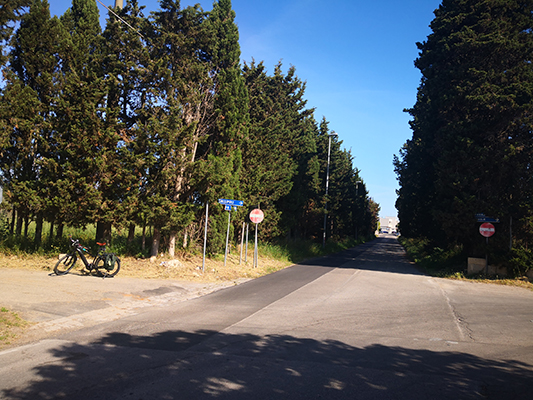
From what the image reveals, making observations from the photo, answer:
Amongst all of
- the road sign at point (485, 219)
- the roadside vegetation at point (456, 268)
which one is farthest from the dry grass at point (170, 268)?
the road sign at point (485, 219)

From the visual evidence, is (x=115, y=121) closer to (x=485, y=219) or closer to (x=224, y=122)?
(x=224, y=122)

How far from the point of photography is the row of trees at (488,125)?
18.5 meters

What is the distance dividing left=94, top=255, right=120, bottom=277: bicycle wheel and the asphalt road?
4.00 m

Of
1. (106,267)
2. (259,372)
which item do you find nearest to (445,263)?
(106,267)

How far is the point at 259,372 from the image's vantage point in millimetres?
5184

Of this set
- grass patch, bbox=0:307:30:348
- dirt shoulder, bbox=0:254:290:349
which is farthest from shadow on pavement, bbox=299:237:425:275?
grass patch, bbox=0:307:30:348

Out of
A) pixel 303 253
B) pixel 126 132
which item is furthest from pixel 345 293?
pixel 303 253

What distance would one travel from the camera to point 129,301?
9.94 metres

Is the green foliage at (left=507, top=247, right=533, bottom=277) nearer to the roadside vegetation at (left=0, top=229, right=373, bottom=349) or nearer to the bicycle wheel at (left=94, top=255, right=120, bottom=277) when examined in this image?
the roadside vegetation at (left=0, top=229, right=373, bottom=349)

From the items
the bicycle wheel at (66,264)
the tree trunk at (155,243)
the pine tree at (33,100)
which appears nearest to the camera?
the bicycle wheel at (66,264)

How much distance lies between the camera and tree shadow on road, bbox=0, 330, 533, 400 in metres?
4.48

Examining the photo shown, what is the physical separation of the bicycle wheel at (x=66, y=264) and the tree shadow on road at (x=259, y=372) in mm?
7134

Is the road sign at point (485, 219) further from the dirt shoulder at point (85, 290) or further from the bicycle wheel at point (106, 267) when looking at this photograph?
the bicycle wheel at point (106, 267)

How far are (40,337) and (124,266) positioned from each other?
8.75 meters
